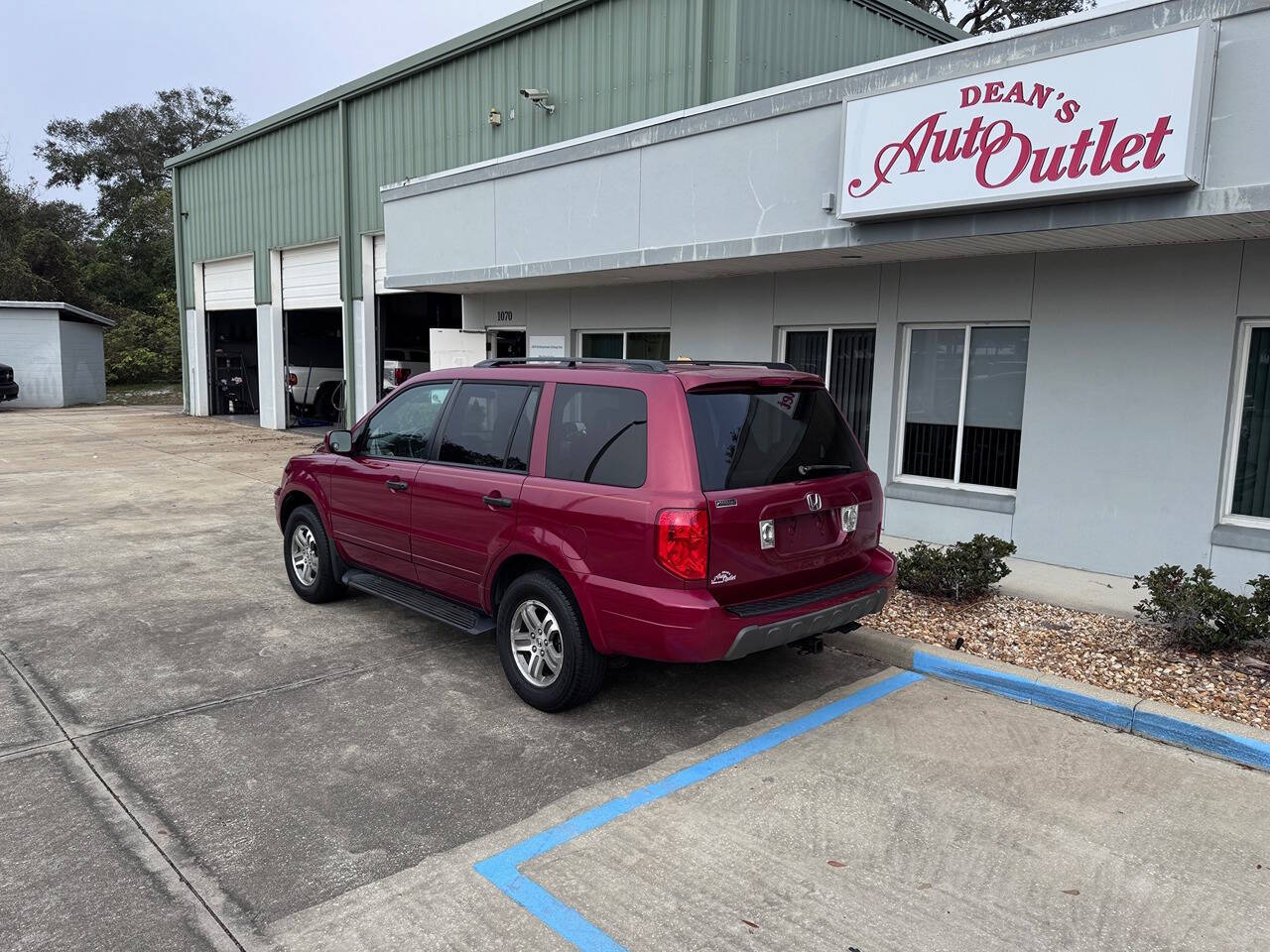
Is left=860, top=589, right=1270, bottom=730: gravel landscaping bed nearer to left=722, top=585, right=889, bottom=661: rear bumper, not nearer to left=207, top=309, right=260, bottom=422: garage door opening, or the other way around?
left=722, top=585, right=889, bottom=661: rear bumper

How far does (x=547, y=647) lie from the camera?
4.83m

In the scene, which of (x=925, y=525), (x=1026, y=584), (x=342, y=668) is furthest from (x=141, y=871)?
(x=925, y=525)

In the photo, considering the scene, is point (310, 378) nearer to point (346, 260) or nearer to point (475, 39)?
point (346, 260)

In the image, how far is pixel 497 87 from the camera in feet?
49.9

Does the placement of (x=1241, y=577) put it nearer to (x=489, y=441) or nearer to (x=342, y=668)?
(x=489, y=441)

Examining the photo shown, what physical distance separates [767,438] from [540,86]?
11.7m

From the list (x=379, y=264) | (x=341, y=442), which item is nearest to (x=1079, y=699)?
(x=341, y=442)

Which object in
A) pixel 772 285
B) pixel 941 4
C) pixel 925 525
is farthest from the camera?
pixel 941 4

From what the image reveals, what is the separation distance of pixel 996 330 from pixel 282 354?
735 inches

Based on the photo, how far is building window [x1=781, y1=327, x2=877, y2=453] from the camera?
31.2 feet

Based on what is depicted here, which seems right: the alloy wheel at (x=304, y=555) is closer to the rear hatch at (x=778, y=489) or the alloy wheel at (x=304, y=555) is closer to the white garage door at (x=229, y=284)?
the rear hatch at (x=778, y=489)

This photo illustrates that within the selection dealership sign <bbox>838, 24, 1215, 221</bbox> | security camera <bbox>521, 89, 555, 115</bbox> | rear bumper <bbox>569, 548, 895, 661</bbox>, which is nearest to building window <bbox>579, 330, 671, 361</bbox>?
security camera <bbox>521, 89, 555, 115</bbox>

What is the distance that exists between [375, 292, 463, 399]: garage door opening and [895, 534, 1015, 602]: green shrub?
45.2 feet

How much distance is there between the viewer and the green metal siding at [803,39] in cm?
1181
